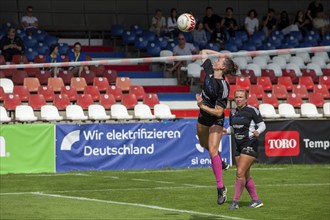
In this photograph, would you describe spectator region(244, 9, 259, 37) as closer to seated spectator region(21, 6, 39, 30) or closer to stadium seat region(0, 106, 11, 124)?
seated spectator region(21, 6, 39, 30)

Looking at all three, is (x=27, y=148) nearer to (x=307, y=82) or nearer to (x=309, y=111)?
(x=309, y=111)

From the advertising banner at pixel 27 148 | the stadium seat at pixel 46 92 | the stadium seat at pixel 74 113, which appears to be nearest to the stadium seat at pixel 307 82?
the stadium seat at pixel 74 113

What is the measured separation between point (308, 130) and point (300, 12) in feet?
39.9

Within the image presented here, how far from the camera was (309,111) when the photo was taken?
30.6 m

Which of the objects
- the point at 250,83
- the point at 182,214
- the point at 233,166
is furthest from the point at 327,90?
the point at 182,214

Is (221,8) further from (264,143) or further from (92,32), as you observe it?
(264,143)

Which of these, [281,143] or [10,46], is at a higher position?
[10,46]

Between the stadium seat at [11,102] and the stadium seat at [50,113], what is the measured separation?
774 millimetres

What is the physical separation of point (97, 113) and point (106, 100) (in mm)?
995

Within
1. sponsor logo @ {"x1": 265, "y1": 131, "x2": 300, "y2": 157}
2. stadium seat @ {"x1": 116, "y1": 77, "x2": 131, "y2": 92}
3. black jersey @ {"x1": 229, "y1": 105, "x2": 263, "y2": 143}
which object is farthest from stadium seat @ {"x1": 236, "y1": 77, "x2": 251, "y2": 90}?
black jersey @ {"x1": 229, "y1": 105, "x2": 263, "y2": 143}

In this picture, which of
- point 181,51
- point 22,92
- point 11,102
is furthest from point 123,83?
point 11,102

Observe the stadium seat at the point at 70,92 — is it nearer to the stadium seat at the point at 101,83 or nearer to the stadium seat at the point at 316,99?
the stadium seat at the point at 101,83

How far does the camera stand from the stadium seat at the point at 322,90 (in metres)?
32.1

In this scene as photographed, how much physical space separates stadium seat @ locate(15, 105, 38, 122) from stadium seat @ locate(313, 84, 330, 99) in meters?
11.3
